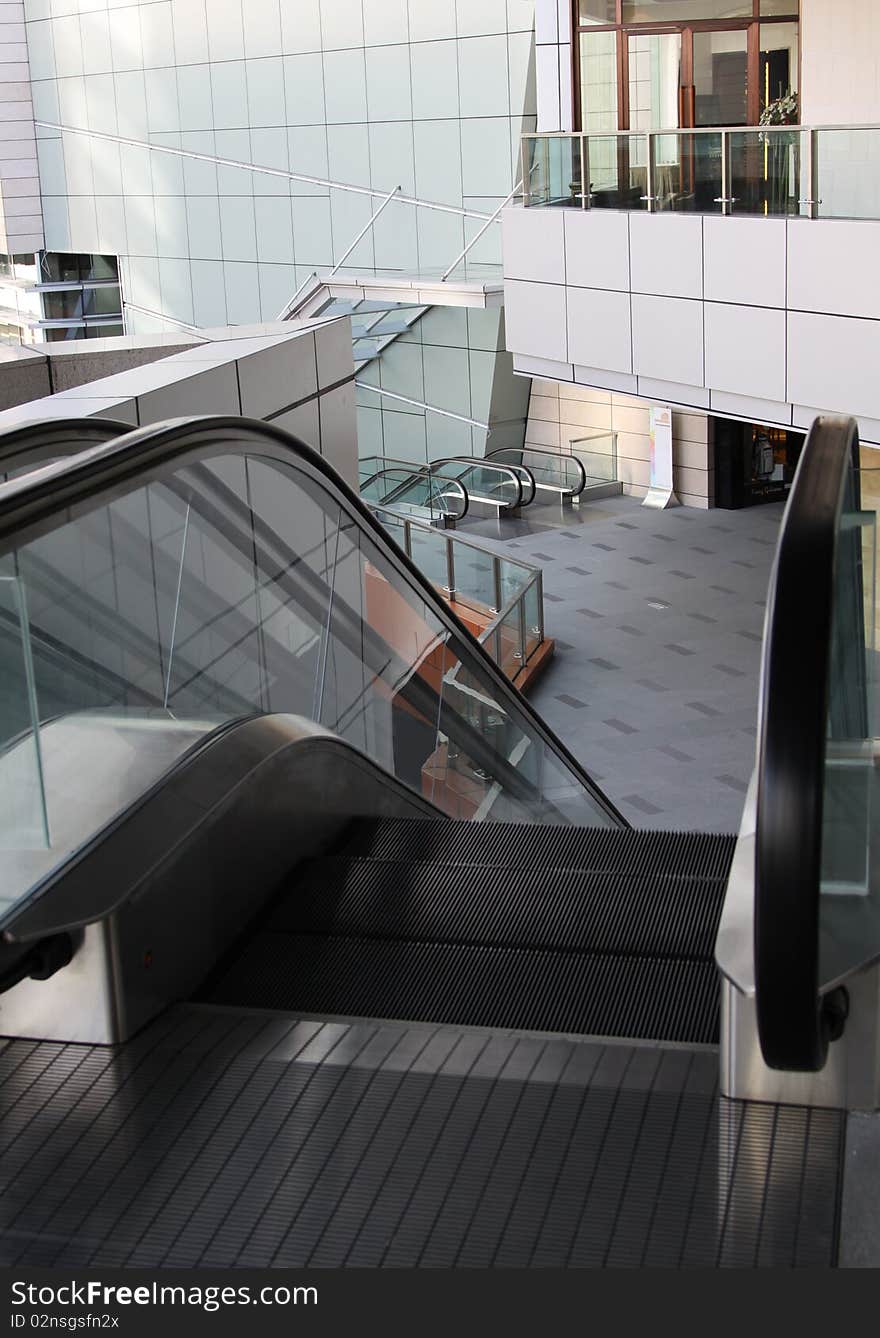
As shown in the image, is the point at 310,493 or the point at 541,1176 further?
the point at 310,493

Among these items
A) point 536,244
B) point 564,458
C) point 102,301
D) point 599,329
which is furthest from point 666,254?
point 102,301

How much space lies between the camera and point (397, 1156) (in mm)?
2479

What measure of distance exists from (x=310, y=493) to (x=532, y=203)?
514 inches

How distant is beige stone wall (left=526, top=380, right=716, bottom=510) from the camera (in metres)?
23.3

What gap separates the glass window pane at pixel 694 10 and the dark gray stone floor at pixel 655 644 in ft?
20.2

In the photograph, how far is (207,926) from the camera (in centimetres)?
346

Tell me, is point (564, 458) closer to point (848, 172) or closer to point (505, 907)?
point (848, 172)

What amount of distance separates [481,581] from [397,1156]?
1328 centimetres

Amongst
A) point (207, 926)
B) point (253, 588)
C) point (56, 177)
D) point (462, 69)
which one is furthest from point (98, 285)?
point (207, 926)

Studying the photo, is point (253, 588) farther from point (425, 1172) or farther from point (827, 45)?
point (827, 45)

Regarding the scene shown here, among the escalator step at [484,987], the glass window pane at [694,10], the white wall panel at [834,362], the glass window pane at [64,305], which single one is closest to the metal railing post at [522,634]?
the white wall panel at [834,362]

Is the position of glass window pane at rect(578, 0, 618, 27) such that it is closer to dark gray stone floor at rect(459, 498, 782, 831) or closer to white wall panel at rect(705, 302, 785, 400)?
white wall panel at rect(705, 302, 785, 400)

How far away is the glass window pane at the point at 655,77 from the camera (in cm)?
1716

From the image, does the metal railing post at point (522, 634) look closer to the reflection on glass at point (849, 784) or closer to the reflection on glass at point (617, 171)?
the reflection on glass at point (617, 171)
